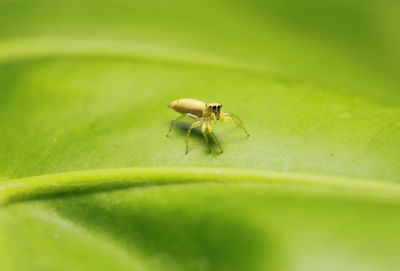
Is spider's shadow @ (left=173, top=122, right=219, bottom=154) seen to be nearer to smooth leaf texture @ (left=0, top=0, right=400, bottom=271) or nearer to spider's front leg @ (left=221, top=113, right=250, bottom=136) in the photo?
smooth leaf texture @ (left=0, top=0, right=400, bottom=271)

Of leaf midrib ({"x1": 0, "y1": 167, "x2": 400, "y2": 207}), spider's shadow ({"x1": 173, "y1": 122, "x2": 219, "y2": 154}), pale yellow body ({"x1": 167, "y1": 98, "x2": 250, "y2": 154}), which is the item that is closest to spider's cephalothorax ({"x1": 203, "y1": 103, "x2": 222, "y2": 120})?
pale yellow body ({"x1": 167, "y1": 98, "x2": 250, "y2": 154})

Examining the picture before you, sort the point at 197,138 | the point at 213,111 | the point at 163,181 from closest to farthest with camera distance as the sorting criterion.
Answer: the point at 163,181 < the point at 197,138 < the point at 213,111

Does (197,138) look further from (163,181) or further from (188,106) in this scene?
(163,181)

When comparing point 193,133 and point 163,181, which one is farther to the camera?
point 193,133

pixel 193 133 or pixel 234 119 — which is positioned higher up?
pixel 234 119

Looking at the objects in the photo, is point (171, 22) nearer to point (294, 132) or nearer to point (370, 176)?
point (294, 132)

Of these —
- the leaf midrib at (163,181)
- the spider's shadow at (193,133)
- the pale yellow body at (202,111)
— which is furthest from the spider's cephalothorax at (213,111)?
the leaf midrib at (163,181)

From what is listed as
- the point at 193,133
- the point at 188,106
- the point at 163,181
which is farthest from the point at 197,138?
the point at 163,181

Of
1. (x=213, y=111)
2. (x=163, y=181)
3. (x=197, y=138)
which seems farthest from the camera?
(x=213, y=111)

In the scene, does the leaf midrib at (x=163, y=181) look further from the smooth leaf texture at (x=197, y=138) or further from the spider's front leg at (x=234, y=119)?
the spider's front leg at (x=234, y=119)
